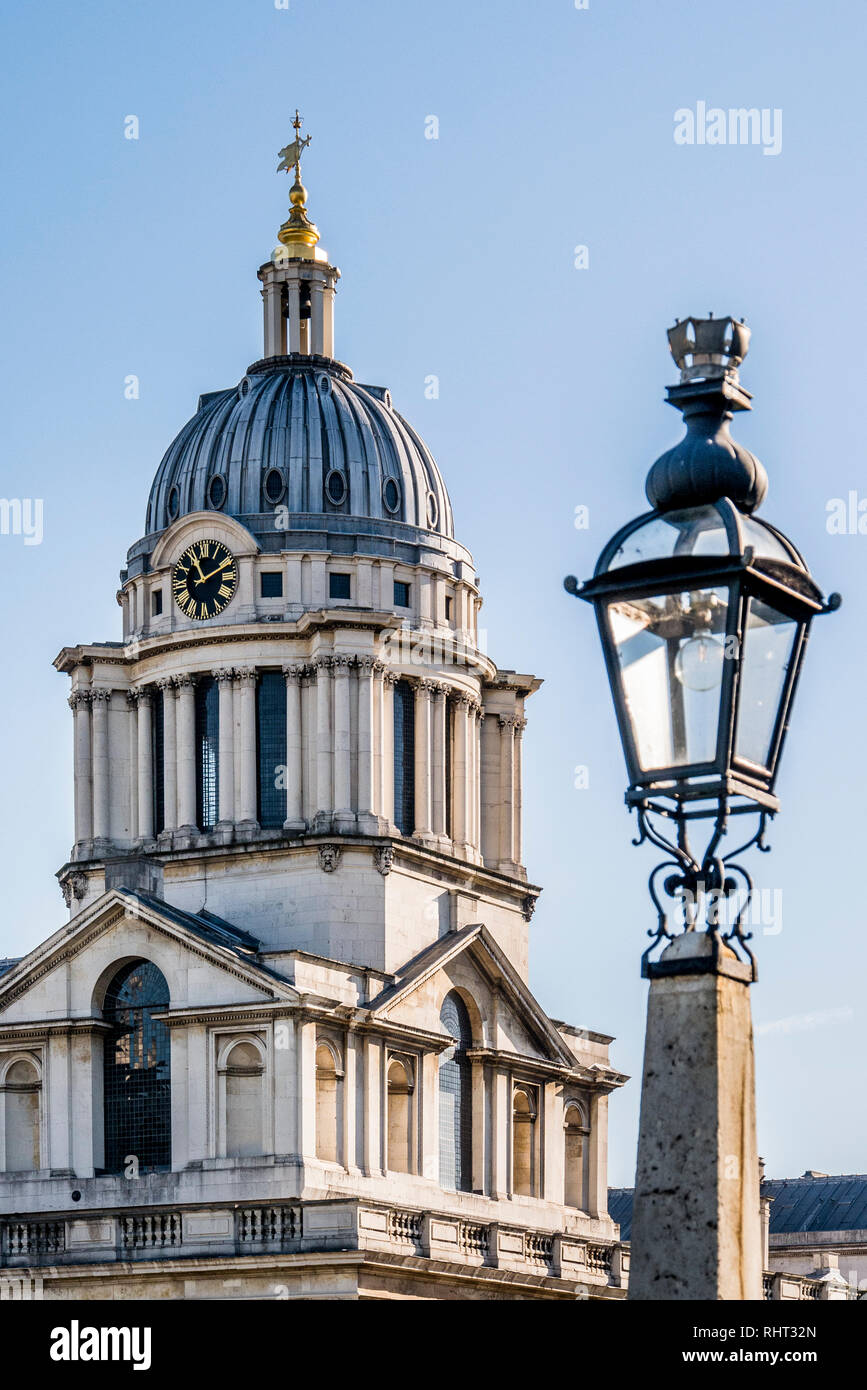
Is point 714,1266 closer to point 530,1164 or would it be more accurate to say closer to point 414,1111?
point 414,1111

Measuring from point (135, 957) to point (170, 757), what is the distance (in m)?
7.37

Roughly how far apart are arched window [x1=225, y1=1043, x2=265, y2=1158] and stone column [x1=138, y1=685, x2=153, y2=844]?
397 inches

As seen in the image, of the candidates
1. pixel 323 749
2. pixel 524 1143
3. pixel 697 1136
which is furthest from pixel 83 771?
pixel 697 1136

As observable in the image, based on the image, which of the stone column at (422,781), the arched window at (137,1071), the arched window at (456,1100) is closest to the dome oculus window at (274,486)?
the stone column at (422,781)

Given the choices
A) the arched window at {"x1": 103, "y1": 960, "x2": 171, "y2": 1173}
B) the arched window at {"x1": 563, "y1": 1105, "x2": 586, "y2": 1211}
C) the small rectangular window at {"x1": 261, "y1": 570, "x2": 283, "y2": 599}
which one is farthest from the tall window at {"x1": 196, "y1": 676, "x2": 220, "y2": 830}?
the arched window at {"x1": 563, "y1": 1105, "x2": 586, "y2": 1211}

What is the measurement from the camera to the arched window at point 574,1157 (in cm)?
8606

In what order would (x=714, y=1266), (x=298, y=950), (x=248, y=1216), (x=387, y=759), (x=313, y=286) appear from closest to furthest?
1. (x=714, y=1266)
2. (x=248, y=1216)
3. (x=298, y=950)
4. (x=387, y=759)
5. (x=313, y=286)

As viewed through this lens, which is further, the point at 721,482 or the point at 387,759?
the point at 387,759

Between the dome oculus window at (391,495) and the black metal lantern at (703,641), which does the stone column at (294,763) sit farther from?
the black metal lantern at (703,641)

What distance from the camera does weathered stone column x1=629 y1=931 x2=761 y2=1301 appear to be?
43.1ft

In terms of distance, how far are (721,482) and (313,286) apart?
2933 inches

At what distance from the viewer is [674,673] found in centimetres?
1312
